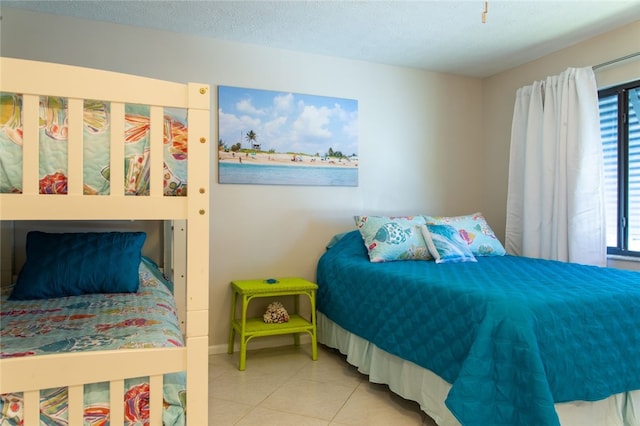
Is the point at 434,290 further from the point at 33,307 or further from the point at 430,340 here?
the point at 33,307

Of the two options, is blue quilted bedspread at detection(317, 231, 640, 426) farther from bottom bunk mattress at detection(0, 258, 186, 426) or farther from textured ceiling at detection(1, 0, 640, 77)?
textured ceiling at detection(1, 0, 640, 77)

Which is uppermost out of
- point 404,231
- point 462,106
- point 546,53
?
point 546,53

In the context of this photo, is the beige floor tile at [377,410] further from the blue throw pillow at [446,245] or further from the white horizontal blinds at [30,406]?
the white horizontal blinds at [30,406]

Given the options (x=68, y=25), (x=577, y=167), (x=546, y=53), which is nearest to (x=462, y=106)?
(x=546, y=53)

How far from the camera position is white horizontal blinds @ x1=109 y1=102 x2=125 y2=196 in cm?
114

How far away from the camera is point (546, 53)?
3.32 metres

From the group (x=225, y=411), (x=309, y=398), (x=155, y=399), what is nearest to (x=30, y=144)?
(x=155, y=399)

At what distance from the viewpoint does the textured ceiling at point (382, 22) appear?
99.9 inches

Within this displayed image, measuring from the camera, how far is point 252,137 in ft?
10.3

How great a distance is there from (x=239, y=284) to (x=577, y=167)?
2.46m

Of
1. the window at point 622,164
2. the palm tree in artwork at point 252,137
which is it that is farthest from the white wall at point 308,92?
the window at point 622,164

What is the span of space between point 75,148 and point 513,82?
11.7 ft

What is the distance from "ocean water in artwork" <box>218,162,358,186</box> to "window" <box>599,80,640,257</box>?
1.81 meters

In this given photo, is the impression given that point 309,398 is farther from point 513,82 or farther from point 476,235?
point 513,82
